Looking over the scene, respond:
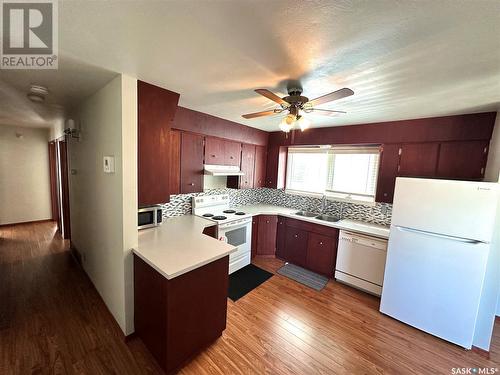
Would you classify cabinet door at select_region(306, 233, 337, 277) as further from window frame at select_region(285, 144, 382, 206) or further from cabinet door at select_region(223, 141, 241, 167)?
cabinet door at select_region(223, 141, 241, 167)

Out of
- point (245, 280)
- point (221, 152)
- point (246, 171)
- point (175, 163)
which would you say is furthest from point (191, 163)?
point (245, 280)

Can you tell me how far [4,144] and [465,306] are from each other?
796 cm

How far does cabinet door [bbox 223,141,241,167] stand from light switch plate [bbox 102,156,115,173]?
5.27 feet

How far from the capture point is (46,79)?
5.57 ft

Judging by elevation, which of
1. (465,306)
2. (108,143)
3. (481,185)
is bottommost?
(465,306)

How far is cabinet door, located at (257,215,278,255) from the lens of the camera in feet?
11.5

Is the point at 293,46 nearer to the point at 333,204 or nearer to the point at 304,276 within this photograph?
the point at 333,204

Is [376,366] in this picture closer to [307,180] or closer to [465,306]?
[465,306]

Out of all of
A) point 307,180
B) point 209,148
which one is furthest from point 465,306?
point 209,148

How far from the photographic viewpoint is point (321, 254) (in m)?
3.06

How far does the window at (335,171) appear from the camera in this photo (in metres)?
3.12

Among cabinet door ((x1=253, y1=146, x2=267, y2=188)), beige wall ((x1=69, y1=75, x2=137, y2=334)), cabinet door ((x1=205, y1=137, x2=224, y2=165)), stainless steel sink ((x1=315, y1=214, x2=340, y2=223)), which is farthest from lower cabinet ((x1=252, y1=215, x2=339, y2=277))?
beige wall ((x1=69, y1=75, x2=137, y2=334))
